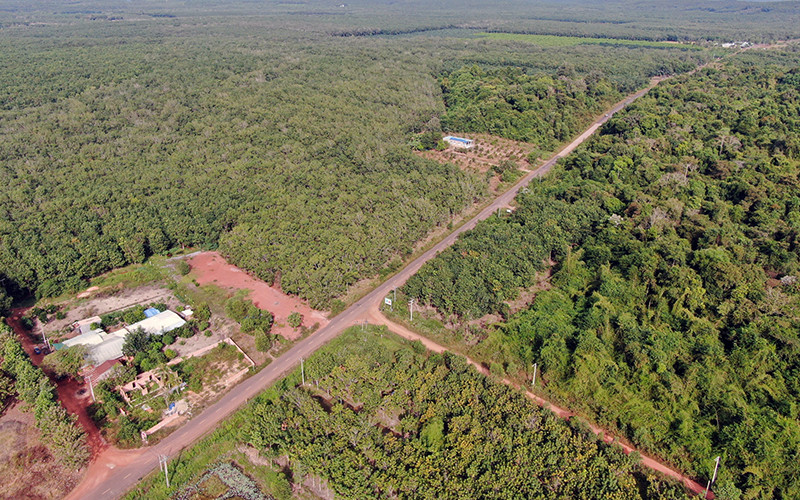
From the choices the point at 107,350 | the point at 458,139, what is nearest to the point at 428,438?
the point at 107,350

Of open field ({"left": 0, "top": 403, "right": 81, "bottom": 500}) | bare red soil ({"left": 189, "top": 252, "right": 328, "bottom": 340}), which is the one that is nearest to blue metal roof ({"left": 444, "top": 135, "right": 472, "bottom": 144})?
bare red soil ({"left": 189, "top": 252, "right": 328, "bottom": 340})

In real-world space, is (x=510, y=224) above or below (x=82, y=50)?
below

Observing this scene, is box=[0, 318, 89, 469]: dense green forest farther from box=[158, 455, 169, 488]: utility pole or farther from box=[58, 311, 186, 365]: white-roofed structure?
box=[158, 455, 169, 488]: utility pole

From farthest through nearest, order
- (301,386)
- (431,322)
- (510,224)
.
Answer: (510,224), (431,322), (301,386)

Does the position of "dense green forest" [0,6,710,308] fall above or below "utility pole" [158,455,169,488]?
above

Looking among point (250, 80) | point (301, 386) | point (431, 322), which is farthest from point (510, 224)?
point (250, 80)

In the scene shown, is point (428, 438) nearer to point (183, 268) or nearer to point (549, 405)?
point (549, 405)

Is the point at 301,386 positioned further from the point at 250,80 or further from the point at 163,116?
the point at 250,80
